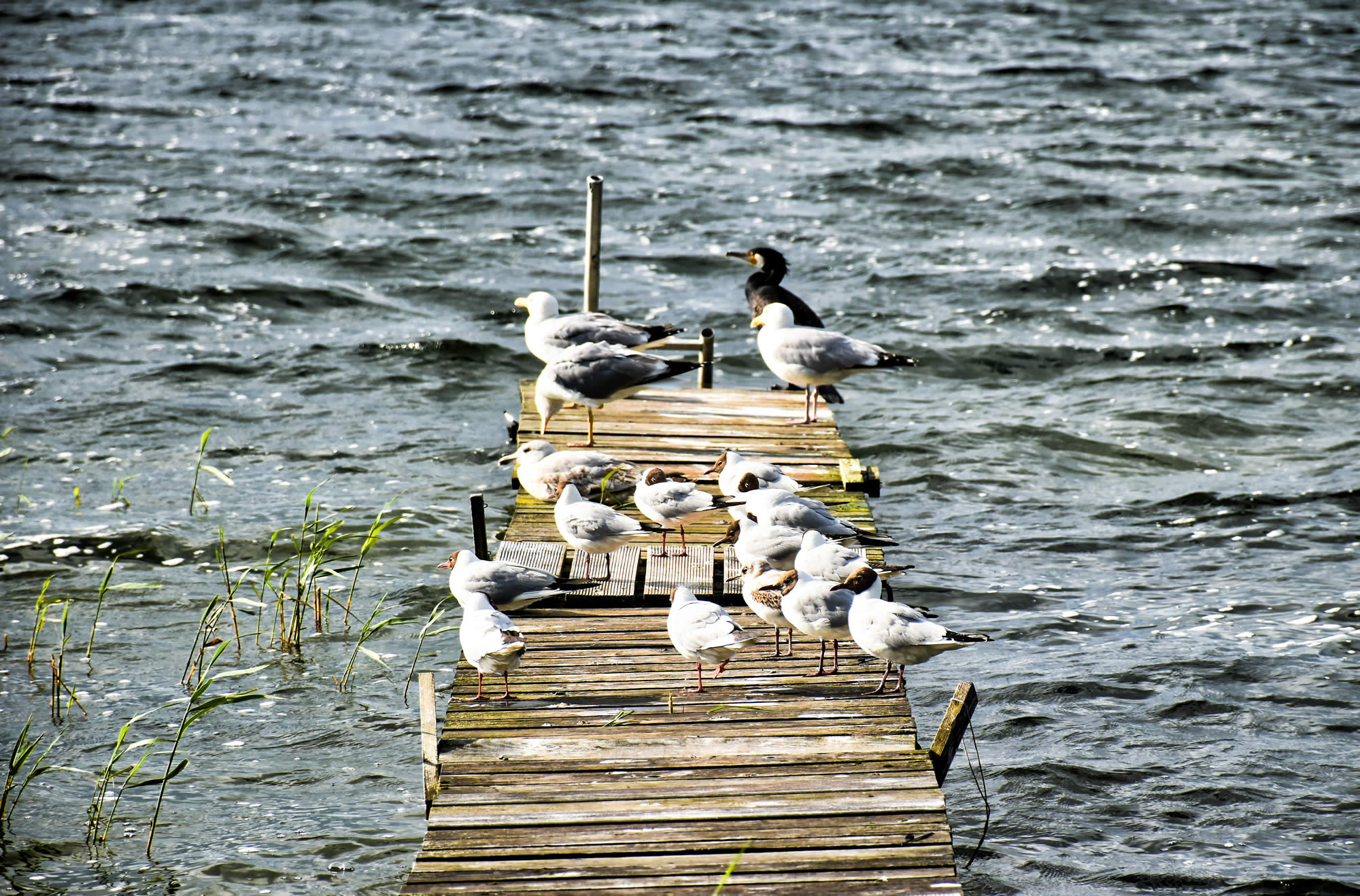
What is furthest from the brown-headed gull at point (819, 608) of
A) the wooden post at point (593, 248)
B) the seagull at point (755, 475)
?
the wooden post at point (593, 248)

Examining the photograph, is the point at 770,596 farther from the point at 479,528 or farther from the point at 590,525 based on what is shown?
the point at 479,528

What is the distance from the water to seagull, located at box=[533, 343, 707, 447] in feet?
5.73

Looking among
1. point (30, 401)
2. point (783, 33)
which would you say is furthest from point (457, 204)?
point (783, 33)

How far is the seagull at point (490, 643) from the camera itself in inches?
252

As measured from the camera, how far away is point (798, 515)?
7879 mm

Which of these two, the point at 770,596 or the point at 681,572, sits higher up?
the point at 770,596

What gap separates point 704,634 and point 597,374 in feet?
12.0

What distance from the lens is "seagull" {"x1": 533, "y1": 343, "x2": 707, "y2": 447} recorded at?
9.97 m

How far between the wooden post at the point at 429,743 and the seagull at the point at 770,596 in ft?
5.18

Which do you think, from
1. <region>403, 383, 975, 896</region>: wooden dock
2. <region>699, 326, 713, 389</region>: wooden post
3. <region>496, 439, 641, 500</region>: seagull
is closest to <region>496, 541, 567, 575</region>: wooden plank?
<region>403, 383, 975, 896</region>: wooden dock

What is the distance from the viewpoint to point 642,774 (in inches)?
235

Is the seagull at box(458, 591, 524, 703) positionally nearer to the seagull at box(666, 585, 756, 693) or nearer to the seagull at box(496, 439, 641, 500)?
the seagull at box(666, 585, 756, 693)

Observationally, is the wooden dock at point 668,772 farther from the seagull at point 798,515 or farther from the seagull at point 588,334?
the seagull at point 588,334

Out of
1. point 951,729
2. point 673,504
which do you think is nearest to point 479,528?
point 673,504
